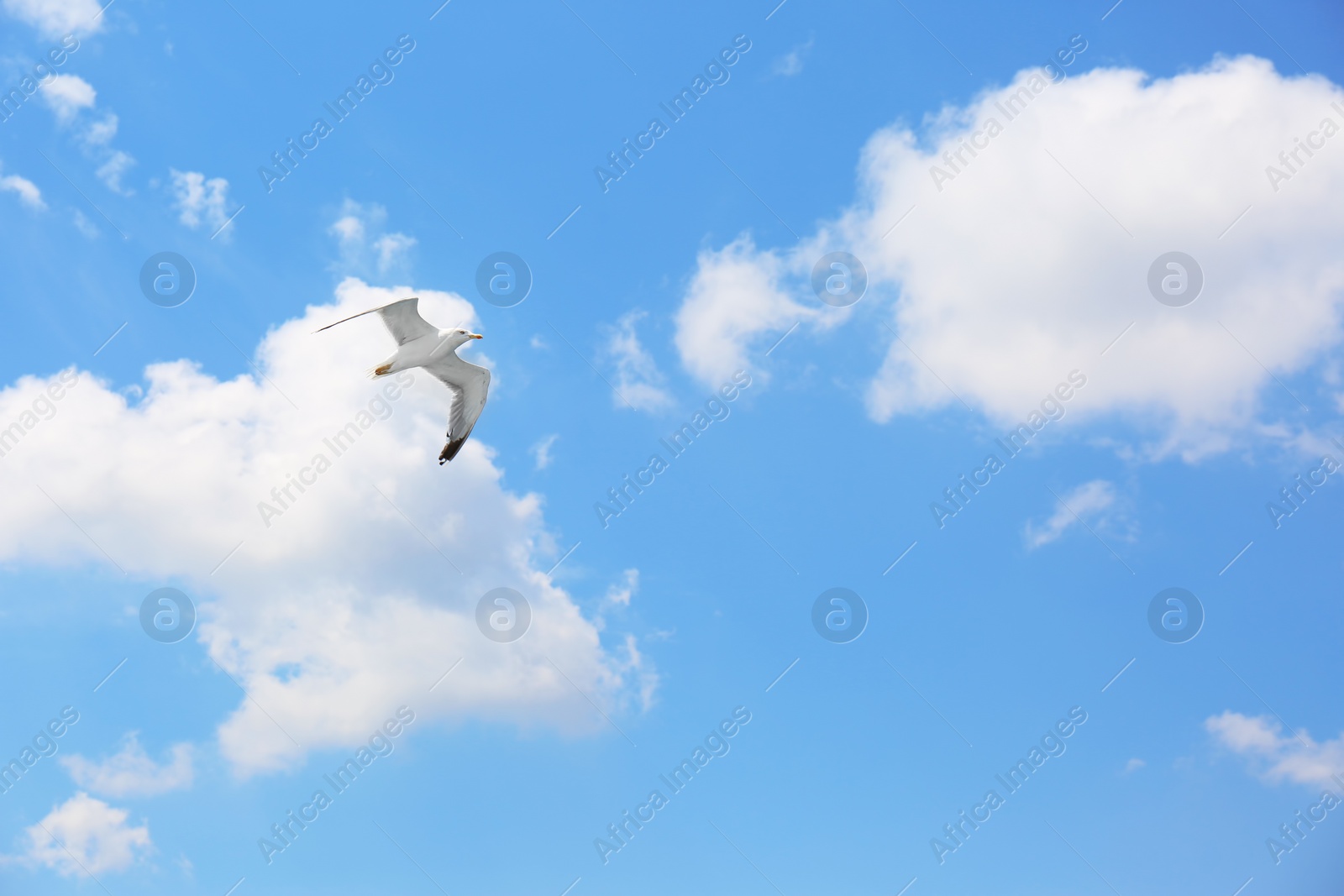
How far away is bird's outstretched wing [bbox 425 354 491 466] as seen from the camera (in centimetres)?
2570

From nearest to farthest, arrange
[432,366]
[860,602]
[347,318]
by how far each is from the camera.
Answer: [347,318] < [432,366] < [860,602]

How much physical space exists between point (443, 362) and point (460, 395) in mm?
1311

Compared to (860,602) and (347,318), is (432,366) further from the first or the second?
(860,602)

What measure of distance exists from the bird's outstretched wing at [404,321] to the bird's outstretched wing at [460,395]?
157 cm

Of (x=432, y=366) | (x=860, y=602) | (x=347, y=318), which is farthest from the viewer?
(x=860, y=602)

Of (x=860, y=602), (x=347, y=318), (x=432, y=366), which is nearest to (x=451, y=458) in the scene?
(x=432, y=366)

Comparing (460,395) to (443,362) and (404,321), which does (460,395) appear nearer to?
(443,362)

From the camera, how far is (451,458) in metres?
26.8

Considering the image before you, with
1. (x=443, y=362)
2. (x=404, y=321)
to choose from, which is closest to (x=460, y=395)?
(x=443, y=362)

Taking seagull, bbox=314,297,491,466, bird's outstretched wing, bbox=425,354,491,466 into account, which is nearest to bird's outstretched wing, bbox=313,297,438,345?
seagull, bbox=314,297,491,466

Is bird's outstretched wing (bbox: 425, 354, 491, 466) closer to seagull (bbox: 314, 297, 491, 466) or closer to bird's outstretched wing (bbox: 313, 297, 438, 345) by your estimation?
seagull (bbox: 314, 297, 491, 466)

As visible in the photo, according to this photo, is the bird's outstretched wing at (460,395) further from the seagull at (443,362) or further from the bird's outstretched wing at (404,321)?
the bird's outstretched wing at (404,321)

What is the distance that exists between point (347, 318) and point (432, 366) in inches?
161

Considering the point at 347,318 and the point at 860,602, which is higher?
the point at 347,318
